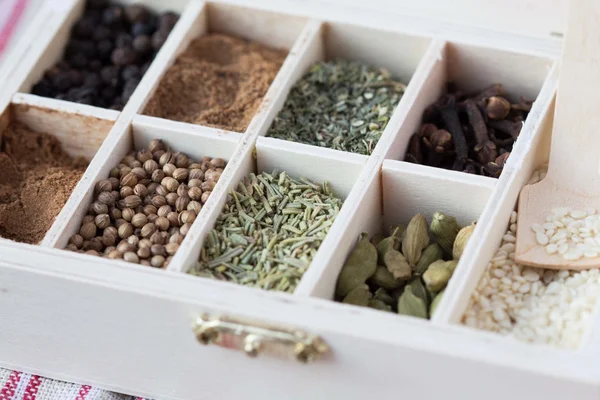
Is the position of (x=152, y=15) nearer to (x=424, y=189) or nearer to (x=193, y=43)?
(x=193, y=43)

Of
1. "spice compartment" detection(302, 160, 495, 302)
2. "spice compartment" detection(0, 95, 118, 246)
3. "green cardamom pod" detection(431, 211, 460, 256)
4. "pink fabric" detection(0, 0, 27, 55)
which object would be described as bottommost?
"green cardamom pod" detection(431, 211, 460, 256)

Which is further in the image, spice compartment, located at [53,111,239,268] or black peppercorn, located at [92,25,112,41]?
black peppercorn, located at [92,25,112,41]

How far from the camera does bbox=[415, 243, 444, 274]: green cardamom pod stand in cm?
153

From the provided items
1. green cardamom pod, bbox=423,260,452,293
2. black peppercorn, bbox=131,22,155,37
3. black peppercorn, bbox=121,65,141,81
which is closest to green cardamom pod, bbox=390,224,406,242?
green cardamom pod, bbox=423,260,452,293

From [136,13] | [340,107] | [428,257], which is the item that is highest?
[136,13]

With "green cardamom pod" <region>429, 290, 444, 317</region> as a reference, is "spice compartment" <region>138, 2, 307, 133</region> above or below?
above

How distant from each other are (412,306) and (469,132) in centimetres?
49

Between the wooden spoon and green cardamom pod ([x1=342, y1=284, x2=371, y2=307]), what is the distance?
26 centimetres

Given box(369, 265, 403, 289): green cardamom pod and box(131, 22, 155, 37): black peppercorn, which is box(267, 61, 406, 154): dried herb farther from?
box(131, 22, 155, 37): black peppercorn

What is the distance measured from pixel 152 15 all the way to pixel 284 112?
1.69ft

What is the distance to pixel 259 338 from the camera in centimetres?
134

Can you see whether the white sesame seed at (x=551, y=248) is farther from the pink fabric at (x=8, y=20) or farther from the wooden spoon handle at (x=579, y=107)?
the pink fabric at (x=8, y=20)

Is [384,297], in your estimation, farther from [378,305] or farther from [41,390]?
[41,390]

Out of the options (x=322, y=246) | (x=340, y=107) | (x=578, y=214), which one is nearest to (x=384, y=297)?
(x=322, y=246)
